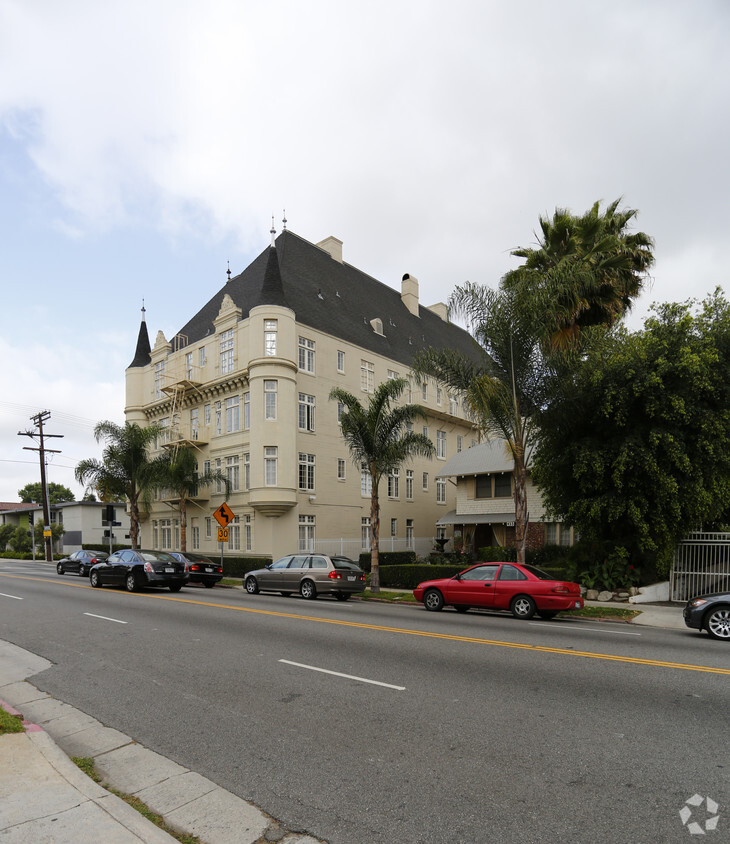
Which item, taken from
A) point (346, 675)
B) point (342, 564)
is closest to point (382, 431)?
point (342, 564)

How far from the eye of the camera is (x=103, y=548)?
50.3m

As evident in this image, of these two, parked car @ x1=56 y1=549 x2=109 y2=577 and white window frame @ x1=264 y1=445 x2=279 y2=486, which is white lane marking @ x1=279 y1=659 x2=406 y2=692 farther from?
parked car @ x1=56 y1=549 x2=109 y2=577

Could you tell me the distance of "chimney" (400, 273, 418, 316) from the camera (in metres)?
54.0

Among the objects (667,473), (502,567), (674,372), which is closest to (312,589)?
(502,567)

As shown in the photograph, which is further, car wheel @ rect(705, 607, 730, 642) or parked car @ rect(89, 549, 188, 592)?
parked car @ rect(89, 549, 188, 592)

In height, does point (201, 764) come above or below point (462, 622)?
above

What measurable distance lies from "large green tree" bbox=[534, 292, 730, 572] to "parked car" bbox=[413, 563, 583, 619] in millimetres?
4451

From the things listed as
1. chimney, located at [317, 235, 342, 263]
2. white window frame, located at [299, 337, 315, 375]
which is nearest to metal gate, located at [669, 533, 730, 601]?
white window frame, located at [299, 337, 315, 375]

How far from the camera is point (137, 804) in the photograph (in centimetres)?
476

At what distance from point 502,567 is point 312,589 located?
730cm

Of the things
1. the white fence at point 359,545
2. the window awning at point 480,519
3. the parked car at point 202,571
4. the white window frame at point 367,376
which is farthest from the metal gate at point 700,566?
the white window frame at point 367,376

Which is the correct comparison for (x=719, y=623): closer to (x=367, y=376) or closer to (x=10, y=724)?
(x=10, y=724)

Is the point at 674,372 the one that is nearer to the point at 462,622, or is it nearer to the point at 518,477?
the point at 518,477

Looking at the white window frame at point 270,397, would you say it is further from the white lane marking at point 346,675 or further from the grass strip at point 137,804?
the grass strip at point 137,804
